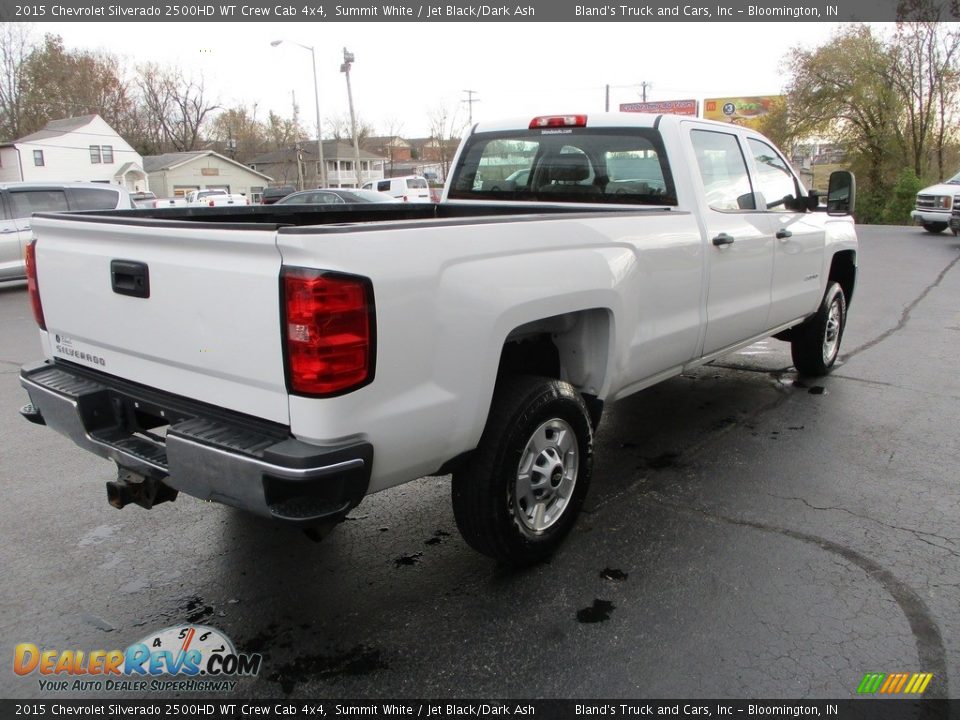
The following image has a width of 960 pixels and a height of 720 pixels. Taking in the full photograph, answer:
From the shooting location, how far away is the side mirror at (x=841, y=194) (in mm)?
5513

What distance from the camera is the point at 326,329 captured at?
7.45 feet

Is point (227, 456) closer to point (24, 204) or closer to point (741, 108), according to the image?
point (24, 204)

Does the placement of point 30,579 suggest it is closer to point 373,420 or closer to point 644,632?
point 373,420

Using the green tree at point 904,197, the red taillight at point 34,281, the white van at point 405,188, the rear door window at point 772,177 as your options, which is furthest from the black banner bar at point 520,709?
the green tree at point 904,197

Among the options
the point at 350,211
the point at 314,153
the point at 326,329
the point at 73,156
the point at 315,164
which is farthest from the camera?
the point at 314,153

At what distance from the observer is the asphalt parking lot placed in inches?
103

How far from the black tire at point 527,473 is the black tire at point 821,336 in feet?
11.8

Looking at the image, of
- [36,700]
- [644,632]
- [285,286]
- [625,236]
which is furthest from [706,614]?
[36,700]

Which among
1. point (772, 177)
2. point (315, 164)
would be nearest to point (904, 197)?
point (772, 177)

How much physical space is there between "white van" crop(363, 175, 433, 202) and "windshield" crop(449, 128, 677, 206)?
23036 mm

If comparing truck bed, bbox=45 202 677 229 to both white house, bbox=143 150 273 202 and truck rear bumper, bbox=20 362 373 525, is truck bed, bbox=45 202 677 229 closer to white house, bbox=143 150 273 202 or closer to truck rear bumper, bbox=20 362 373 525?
truck rear bumper, bbox=20 362 373 525

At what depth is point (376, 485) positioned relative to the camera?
2.55 meters

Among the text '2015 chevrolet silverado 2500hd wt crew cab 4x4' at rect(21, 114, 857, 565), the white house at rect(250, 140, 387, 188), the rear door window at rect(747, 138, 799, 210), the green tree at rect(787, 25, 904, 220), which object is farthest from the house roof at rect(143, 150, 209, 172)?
the text '2015 chevrolet silverado 2500hd wt crew cab 4x4' at rect(21, 114, 857, 565)

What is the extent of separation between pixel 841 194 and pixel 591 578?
12.9 feet
